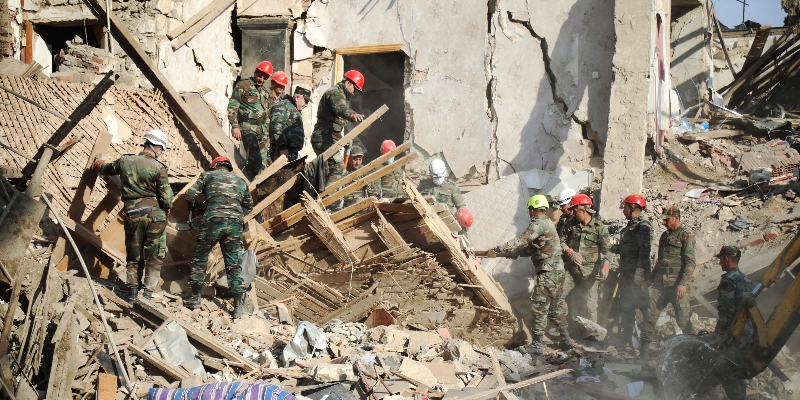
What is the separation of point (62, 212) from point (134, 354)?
248 centimetres

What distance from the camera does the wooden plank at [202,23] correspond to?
1173cm

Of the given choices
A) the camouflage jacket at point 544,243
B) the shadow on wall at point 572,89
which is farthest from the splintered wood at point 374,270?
the shadow on wall at point 572,89

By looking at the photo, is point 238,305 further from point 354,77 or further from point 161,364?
point 354,77

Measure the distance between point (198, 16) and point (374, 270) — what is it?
5.93m

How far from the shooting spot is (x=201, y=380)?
634 cm

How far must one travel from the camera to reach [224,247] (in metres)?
7.87

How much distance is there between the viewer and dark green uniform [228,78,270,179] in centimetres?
998

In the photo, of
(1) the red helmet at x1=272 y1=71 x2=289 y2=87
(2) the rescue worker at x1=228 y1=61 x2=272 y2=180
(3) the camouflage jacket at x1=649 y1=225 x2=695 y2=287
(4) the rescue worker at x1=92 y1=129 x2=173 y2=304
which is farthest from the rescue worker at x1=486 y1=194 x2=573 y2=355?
(4) the rescue worker at x1=92 y1=129 x2=173 y2=304

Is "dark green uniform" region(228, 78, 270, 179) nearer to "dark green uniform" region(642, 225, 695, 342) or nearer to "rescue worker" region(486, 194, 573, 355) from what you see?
"rescue worker" region(486, 194, 573, 355)

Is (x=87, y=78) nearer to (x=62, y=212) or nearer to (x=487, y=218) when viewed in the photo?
(x=62, y=212)

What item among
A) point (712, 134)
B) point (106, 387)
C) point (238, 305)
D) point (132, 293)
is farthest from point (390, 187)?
point (712, 134)

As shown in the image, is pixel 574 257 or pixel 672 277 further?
pixel 574 257

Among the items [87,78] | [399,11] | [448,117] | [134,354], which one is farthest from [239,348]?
[399,11]

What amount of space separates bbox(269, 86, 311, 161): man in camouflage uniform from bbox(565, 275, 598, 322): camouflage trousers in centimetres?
410
